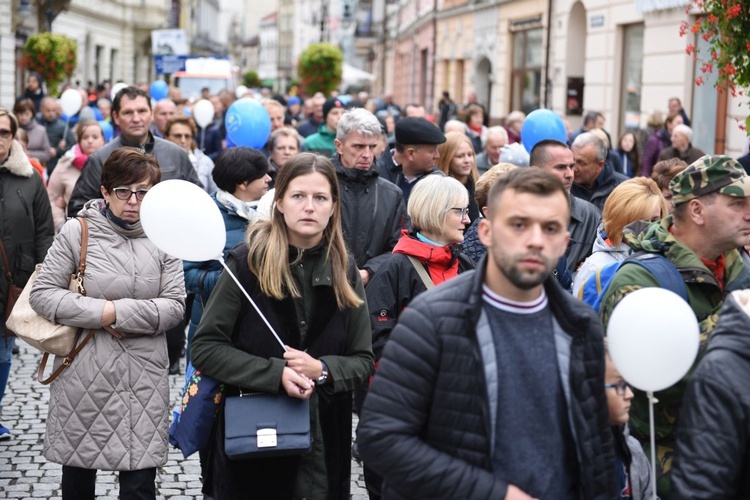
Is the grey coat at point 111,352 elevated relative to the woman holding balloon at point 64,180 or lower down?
lower down

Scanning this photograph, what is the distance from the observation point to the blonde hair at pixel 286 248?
4.30m

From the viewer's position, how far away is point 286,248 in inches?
172

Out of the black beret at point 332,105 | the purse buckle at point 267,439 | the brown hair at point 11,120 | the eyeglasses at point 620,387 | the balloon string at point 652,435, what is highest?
the black beret at point 332,105

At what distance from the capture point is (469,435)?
310cm

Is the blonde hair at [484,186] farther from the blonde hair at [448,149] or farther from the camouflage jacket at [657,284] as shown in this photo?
the camouflage jacket at [657,284]

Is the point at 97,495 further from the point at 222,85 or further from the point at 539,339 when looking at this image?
the point at 222,85

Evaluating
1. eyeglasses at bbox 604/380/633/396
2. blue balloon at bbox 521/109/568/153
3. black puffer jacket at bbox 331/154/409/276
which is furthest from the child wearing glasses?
blue balloon at bbox 521/109/568/153

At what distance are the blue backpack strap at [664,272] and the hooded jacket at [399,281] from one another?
5.43ft

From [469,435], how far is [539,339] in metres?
0.32

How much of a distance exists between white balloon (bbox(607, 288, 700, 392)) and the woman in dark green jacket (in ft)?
3.93

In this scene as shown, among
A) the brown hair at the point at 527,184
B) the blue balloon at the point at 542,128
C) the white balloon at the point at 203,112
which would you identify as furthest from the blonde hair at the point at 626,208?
the white balloon at the point at 203,112

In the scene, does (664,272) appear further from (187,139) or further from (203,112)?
(203,112)

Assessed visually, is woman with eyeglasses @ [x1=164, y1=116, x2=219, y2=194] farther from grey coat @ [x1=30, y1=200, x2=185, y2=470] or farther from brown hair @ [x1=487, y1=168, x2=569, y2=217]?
brown hair @ [x1=487, y1=168, x2=569, y2=217]

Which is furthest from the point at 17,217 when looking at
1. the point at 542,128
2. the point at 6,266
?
the point at 542,128
